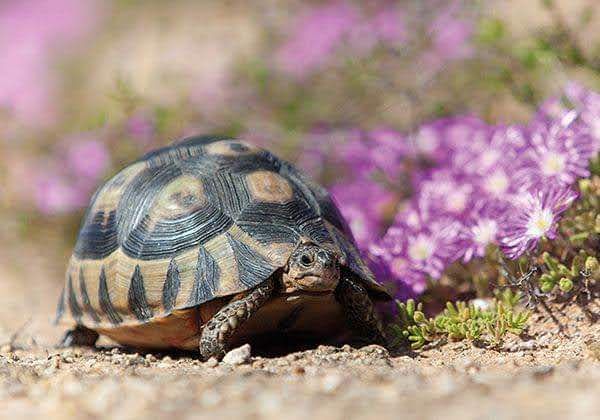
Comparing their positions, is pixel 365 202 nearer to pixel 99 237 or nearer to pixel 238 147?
pixel 238 147

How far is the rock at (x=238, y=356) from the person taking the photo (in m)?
3.12

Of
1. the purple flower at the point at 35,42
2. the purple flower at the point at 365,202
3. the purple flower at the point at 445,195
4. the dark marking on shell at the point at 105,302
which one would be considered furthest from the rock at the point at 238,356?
the purple flower at the point at 35,42

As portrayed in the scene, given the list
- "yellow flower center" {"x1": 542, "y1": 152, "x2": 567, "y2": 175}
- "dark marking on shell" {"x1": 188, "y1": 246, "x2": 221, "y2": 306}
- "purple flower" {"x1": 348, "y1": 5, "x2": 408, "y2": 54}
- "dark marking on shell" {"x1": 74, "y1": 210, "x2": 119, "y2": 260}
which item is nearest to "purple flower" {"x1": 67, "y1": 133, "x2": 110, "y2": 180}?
"purple flower" {"x1": 348, "y1": 5, "x2": 408, "y2": 54}

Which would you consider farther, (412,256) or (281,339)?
(412,256)

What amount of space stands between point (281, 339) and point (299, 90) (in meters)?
3.48

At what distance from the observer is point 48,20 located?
1230 centimetres

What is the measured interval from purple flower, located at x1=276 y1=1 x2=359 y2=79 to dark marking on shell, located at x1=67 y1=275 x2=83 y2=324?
3458mm

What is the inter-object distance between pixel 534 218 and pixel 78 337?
84.5 inches

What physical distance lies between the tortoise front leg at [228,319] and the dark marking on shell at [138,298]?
277 millimetres

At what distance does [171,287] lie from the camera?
328cm

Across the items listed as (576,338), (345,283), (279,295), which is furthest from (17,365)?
(576,338)

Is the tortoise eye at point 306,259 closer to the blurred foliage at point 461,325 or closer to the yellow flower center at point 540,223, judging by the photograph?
the blurred foliage at point 461,325

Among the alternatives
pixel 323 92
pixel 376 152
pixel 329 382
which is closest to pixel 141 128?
pixel 323 92

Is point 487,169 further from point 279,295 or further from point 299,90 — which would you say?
point 299,90
